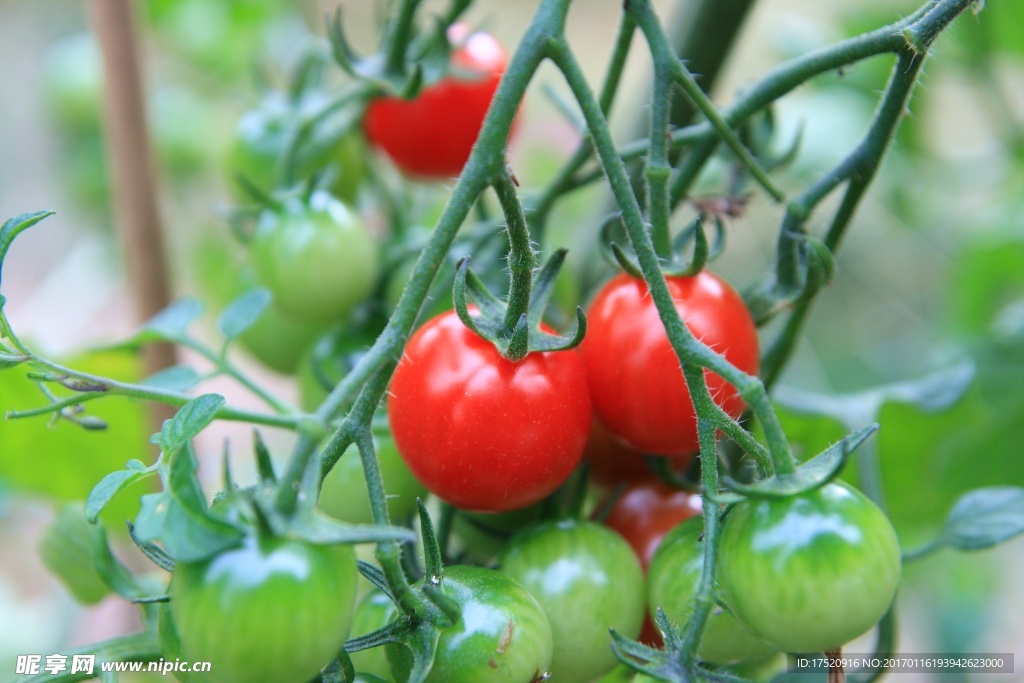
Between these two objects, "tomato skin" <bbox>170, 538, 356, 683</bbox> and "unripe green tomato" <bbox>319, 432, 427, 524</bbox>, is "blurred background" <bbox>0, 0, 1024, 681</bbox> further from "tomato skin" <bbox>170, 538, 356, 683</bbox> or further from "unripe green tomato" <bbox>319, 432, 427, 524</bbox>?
"tomato skin" <bbox>170, 538, 356, 683</bbox>

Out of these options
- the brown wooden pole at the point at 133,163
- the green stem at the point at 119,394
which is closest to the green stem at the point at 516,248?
the green stem at the point at 119,394

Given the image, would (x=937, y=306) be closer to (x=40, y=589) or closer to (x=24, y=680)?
(x=24, y=680)

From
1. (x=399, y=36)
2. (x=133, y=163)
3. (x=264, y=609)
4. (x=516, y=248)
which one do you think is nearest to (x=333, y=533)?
(x=264, y=609)

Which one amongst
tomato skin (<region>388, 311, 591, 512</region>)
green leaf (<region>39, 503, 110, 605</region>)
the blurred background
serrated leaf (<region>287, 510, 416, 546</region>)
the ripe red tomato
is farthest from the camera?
the blurred background

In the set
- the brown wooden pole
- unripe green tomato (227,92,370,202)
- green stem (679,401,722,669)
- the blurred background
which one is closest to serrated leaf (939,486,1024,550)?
the blurred background

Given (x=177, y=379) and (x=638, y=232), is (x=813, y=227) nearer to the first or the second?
(x=638, y=232)
